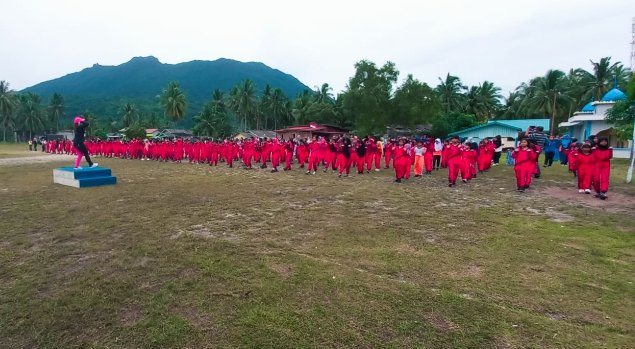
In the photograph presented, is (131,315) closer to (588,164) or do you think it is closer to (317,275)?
(317,275)

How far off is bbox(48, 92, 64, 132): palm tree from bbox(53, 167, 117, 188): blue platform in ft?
274

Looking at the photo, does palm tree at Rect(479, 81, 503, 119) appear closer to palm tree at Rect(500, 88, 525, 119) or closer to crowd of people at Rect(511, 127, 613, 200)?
palm tree at Rect(500, 88, 525, 119)

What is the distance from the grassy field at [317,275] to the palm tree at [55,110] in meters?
87.7

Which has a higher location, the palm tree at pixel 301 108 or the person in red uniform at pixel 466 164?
the palm tree at pixel 301 108

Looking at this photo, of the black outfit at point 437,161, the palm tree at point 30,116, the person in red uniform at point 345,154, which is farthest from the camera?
the palm tree at point 30,116

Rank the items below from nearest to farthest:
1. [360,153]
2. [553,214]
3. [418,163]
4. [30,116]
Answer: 1. [553,214]
2. [418,163]
3. [360,153]
4. [30,116]

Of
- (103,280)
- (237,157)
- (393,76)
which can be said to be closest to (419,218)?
(103,280)

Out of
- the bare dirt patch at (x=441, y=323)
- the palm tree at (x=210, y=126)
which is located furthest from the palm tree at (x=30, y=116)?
the bare dirt patch at (x=441, y=323)

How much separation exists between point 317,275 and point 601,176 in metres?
8.95

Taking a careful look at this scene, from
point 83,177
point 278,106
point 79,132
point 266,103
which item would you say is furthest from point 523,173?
point 266,103

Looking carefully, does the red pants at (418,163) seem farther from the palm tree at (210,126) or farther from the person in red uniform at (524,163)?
the palm tree at (210,126)

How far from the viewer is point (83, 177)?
11.8 metres

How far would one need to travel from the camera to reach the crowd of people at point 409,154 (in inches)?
397

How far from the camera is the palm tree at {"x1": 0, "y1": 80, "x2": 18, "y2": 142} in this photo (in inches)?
2744
